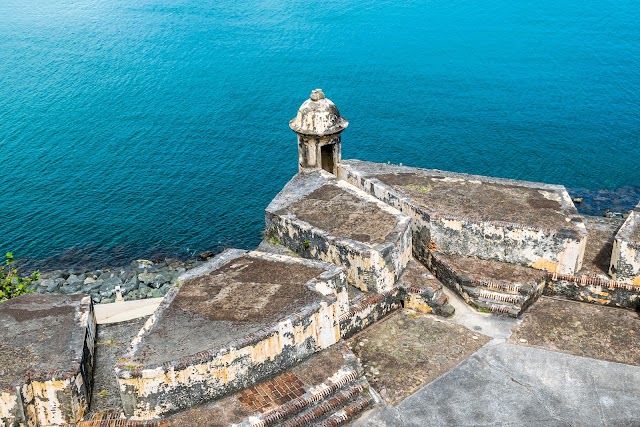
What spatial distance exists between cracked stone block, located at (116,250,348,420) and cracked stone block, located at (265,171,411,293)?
1063mm

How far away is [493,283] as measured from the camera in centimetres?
1652

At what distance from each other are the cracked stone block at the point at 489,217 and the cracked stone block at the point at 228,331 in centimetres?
377

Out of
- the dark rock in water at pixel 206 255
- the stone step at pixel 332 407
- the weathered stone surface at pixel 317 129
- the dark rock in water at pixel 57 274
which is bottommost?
the dark rock in water at pixel 57 274

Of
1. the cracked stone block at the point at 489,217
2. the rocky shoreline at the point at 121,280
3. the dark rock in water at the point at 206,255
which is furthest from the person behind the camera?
the dark rock in water at the point at 206,255

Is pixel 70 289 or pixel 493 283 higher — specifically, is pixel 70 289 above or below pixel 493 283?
below

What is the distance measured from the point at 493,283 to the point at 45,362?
10.4 meters

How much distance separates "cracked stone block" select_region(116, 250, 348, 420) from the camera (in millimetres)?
12602

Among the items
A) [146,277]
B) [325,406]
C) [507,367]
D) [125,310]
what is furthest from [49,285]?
[507,367]

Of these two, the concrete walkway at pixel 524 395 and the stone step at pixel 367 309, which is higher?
the stone step at pixel 367 309

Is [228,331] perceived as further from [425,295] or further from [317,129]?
[317,129]

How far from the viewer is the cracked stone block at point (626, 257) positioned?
52.5 ft

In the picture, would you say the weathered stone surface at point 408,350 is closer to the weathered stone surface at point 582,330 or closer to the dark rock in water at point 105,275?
the weathered stone surface at point 582,330

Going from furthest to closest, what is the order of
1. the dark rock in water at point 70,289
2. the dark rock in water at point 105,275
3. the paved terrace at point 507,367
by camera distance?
1. the dark rock in water at point 105,275
2. the dark rock in water at point 70,289
3. the paved terrace at point 507,367

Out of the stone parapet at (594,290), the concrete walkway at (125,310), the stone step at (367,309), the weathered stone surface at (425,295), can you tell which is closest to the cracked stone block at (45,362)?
the concrete walkway at (125,310)
